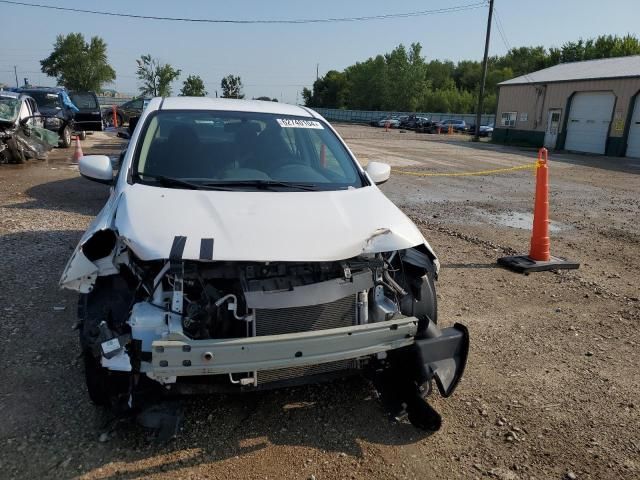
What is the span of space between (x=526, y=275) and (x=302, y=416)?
3647 mm

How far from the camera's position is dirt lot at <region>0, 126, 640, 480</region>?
2662 mm

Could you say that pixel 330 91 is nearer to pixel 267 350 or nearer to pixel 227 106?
pixel 227 106

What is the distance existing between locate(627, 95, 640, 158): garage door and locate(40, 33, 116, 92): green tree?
Answer: 171ft

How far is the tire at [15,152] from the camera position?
12159mm

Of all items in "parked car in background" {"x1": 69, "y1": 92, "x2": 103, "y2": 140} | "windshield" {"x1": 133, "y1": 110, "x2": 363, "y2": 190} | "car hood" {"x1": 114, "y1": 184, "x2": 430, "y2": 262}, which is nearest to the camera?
"car hood" {"x1": 114, "y1": 184, "x2": 430, "y2": 262}

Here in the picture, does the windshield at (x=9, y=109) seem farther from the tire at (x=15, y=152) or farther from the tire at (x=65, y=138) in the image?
the tire at (x=65, y=138)

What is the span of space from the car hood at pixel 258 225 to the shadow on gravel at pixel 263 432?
104 centimetres

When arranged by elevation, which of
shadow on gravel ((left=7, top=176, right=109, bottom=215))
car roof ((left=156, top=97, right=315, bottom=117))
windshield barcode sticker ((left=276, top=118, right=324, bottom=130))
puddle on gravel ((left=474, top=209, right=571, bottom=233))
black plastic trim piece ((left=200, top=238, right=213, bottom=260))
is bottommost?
shadow on gravel ((left=7, top=176, right=109, bottom=215))

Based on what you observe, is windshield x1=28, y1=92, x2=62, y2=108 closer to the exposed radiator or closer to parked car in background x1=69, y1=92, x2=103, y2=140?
parked car in background x1=69, y1=92, x2=103, y2=140

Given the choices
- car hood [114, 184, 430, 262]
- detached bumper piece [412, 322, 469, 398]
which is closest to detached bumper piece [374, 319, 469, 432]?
detached bumper piece [412, 322, 469, 398]

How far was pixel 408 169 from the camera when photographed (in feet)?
50.6

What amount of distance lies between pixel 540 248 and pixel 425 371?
374 centimetres

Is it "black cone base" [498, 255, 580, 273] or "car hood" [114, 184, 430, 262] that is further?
"black cone base" [498, 255, 580, 273]

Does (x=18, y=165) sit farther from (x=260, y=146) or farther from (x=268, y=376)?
(x=268, y=376)
